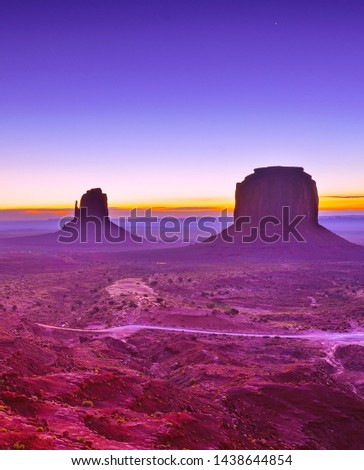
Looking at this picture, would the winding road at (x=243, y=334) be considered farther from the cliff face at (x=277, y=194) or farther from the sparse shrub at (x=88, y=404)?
the cliff face at (x=277, y=194)

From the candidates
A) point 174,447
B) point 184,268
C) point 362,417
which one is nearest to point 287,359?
point 362,417

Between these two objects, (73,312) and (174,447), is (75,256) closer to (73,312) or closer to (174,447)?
(73,312)

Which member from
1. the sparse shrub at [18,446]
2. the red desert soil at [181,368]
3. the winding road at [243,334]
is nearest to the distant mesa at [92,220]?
the red desert soil at [181,368]

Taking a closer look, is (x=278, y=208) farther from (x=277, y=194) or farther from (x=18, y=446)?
(x=18, y=446)

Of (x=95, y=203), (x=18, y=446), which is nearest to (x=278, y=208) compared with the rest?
(x=95, y=203)

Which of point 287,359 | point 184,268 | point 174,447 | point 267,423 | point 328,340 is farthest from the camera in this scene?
point 184,268

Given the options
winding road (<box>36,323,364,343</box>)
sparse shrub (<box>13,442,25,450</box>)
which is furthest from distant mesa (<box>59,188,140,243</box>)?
sparse shrub (<box>13,442,25,450</box>)
